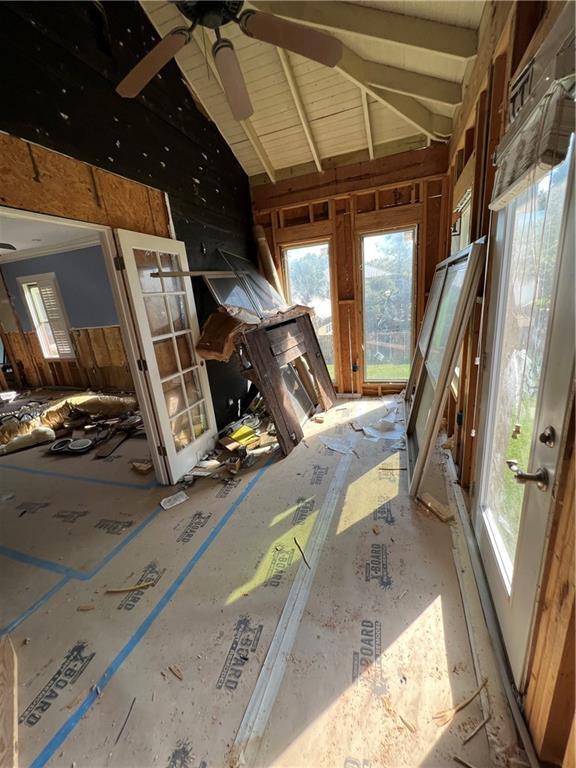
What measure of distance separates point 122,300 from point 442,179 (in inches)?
151

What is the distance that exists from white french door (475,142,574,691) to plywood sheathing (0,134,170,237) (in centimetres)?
261

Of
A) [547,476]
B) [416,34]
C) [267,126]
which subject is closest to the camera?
Result: [547,476]

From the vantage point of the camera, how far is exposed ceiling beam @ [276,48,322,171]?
9.45ft

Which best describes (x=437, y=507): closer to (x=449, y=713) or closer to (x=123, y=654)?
(x=449, y=713)

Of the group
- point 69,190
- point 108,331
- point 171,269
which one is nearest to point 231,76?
point 69,190

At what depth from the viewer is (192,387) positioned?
3.29m

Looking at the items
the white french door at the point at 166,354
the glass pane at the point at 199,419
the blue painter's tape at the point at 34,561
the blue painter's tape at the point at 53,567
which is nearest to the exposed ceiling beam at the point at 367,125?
the white french door at the point at 166,354

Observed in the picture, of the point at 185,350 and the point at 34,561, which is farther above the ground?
the point at 185,350

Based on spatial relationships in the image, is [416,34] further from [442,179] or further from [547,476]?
[547,476]

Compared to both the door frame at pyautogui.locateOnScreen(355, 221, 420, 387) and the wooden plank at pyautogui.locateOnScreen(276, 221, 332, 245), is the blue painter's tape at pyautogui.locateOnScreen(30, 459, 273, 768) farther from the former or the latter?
the wooden plank at pyautogui.locateOnScreen(276, 221, 332, 245)

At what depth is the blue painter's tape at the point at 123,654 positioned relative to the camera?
3.91 feet

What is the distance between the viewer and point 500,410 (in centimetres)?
166

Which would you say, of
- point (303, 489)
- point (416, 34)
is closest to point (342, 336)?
point (303, 489)

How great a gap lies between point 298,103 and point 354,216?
136 centimetres
